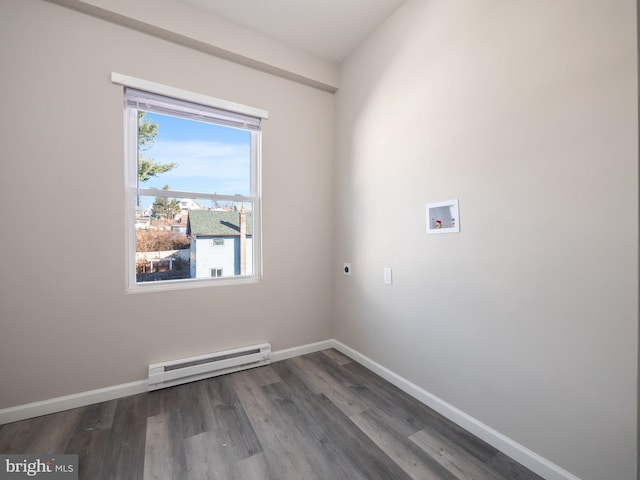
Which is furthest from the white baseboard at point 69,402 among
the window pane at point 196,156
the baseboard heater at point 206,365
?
the window pane at point 196,156

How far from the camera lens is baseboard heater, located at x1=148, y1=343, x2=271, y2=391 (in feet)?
6.86

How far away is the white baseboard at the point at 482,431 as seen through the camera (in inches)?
52.9

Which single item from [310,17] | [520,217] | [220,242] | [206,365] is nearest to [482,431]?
[520,217]

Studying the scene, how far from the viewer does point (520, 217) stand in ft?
4.76

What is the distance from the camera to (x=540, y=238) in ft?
4.52

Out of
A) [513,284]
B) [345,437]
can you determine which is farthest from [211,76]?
[345,437]

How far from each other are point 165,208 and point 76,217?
55cm

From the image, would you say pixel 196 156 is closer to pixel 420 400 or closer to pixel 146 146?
pixel 146 146

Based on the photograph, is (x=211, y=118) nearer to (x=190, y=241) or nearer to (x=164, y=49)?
(x=164, y=49)

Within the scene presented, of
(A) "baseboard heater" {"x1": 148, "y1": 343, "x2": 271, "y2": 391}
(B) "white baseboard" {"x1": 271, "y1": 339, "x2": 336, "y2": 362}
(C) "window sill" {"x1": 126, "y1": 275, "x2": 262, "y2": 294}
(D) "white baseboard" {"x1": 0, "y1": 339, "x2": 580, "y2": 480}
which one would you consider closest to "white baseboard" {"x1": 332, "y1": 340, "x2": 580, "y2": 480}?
(D) "white baseboard" {"x1": 0, "y1": 339, "x2": 580, "y2": 480}

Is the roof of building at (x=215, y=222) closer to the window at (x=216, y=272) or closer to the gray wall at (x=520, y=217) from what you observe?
the window at (x=216, y=272)

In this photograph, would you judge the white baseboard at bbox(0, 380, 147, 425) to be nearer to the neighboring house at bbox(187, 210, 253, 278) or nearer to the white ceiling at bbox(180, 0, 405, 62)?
the neighboring house at bbox(187, 210, 253, 278)

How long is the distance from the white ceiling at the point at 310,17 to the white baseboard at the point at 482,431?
290 centimetres

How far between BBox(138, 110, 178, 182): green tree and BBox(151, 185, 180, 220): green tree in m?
0.15
